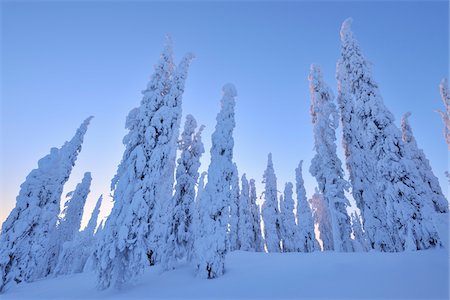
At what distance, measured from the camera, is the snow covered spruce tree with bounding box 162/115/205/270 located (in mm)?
16219

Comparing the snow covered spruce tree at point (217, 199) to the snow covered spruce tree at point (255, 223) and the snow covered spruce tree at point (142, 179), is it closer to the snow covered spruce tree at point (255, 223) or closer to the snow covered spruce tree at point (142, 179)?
the snow covered spruce tree at point (142, 179)

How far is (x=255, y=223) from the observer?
41344mm

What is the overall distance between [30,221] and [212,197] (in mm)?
12105

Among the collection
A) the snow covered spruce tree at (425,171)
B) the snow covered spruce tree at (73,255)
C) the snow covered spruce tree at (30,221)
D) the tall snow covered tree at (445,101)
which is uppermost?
the tall snow covered tree at (445,101)

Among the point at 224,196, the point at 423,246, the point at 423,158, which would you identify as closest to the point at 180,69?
the point at 224,196

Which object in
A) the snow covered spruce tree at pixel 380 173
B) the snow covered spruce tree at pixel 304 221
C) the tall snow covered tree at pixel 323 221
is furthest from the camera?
the tall snow covered tree at pixel 323 221

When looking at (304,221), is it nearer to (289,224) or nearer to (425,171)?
(289,224)

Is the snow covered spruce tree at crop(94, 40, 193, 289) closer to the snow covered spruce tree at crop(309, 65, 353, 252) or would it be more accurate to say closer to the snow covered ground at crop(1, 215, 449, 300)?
the snow covered ground at crop(1, 215, 449, 300)

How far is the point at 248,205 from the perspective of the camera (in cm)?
3981

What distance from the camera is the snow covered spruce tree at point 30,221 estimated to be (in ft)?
46.9

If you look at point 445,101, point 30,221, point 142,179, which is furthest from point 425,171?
point 30,221

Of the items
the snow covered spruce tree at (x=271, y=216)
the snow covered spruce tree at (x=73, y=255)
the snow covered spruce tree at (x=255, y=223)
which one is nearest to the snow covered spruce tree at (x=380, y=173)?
the snow covered spruce tree at (x=271, y=216)

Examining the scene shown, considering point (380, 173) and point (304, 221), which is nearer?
point (380, 173)

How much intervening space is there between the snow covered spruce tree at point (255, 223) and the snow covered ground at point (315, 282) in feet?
92.6
